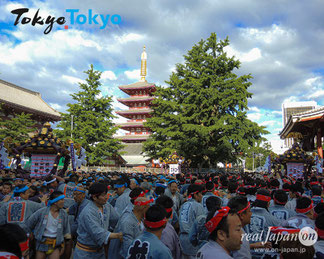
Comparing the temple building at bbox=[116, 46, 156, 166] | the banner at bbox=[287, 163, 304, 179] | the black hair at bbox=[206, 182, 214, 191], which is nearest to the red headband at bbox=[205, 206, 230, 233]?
the black hair at bbox=[206, 182, 214, 191]

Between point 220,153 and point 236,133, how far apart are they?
2498mm

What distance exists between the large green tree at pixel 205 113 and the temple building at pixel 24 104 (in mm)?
12747

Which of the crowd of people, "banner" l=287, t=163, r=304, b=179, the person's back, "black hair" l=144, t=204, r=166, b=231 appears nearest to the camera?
the crowd of people

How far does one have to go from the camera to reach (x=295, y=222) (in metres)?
3.50

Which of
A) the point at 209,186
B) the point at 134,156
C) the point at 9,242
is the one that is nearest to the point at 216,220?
the point at 9,242

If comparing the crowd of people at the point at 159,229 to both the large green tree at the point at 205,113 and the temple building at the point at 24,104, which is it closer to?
the large green tree at the point at 205,113

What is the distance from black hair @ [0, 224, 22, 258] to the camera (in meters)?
1.79

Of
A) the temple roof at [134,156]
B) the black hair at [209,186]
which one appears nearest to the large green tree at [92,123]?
the temple roof at [134,156]

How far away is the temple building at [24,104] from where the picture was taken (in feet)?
91.4

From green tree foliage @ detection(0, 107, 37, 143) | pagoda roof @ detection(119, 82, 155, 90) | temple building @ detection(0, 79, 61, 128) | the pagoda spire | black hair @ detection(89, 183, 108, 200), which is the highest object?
the pagoda spire

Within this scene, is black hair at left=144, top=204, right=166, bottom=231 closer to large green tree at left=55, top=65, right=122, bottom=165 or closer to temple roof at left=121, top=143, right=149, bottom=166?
large green tree at left=55, top=65, right=122, bottom=165

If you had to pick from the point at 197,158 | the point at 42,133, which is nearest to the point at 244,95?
the point at 197,158

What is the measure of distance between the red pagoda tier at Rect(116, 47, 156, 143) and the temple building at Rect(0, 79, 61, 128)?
39.2 ft

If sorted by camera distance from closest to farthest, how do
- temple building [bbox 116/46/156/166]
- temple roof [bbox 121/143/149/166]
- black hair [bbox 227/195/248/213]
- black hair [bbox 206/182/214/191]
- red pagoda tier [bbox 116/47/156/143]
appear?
1. black hair [bbox 227/195/248/213]
2. black hair [bbox 206/182/214/191]
3. temple roof [bbox 121/143/149/166]
4. temple building [bbox 116/46/156/166]
5. red pagoda tier [bbox 116/47/156/143]
